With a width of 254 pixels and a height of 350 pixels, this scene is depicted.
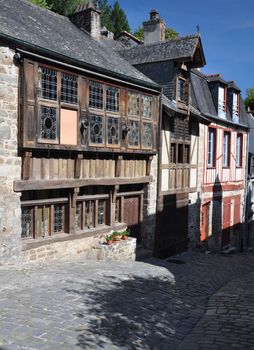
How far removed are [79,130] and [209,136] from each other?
887 cm

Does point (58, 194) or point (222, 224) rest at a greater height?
point (58, 194)

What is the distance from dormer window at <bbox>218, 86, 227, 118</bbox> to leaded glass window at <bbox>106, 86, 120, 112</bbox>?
8.35 metres

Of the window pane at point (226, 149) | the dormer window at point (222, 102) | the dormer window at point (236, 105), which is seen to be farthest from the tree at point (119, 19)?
the window pane at point (226, 149)

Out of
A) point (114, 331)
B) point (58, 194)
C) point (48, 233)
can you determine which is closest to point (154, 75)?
point (58, 194)

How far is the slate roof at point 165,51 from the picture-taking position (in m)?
14.2

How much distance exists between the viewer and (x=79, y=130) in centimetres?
1024

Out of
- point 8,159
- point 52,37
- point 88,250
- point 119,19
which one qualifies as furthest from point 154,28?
point 119,19

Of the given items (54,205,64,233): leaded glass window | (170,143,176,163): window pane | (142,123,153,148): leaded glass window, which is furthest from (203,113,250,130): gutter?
(54,205,64,233): leaded glass window

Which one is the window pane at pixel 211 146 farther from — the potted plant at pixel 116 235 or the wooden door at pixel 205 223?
the potted plant at pixel 116 235

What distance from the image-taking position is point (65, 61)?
31.9ft

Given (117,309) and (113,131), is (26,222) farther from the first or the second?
(117,309)

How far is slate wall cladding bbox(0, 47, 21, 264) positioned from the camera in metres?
8.80

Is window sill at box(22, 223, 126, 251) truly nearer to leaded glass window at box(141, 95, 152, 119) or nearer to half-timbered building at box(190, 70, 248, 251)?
leaded glass window at box(141, 95, 152, 119)

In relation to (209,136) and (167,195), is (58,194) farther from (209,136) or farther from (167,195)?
(209,136)
